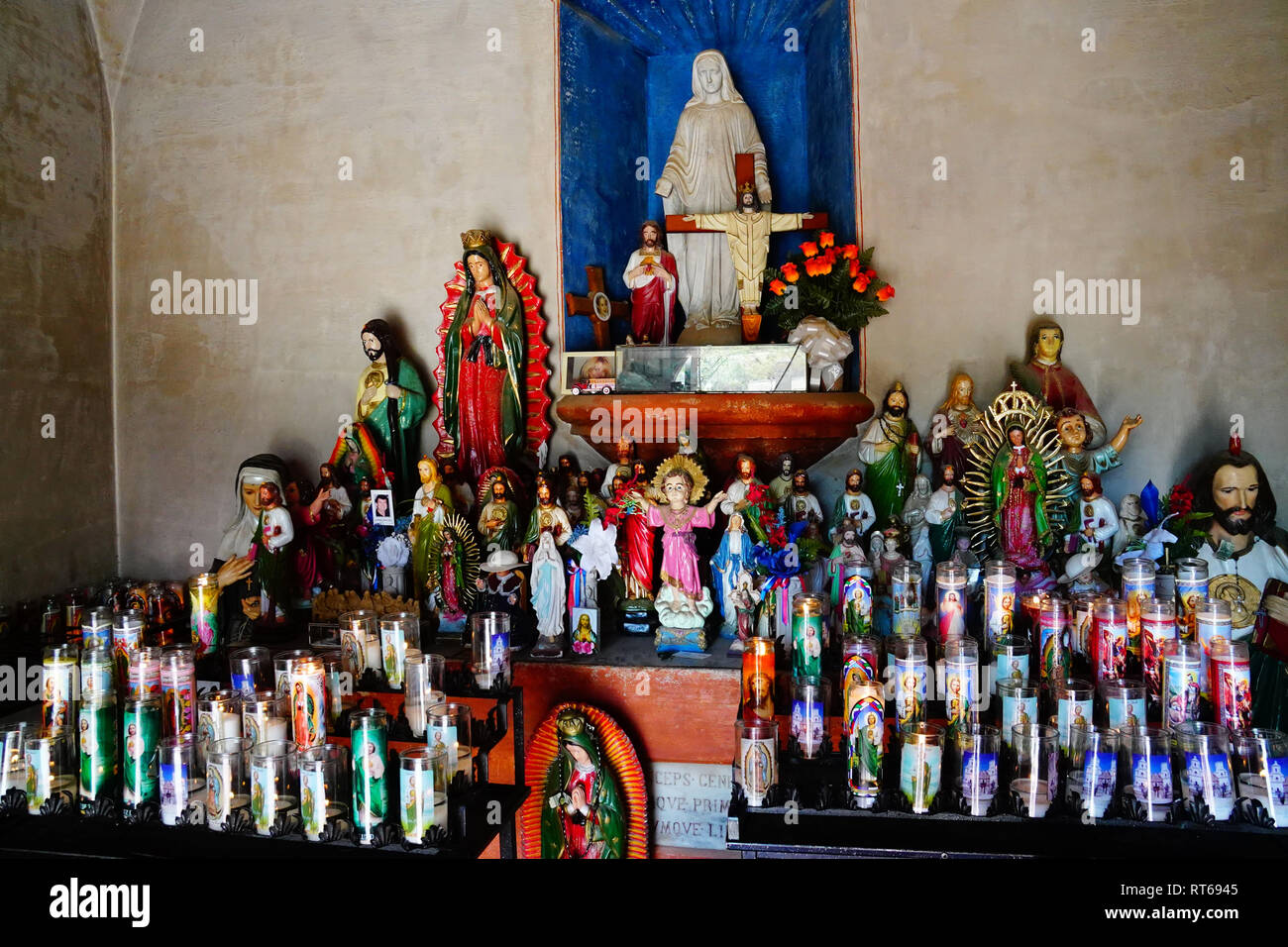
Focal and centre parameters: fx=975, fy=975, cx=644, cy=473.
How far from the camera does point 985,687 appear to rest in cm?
390

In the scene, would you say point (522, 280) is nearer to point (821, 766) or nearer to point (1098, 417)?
point (1098, 417)

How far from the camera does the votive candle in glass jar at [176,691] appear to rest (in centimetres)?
411

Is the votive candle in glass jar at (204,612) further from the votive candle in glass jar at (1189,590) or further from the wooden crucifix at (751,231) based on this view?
the votive candle in glass jar at (1189,590)

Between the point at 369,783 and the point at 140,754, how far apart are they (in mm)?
1001

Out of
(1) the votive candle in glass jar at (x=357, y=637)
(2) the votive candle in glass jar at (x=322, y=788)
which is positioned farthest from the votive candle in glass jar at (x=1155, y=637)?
(1) the votive candle in glass jar at (x=357, y=637)

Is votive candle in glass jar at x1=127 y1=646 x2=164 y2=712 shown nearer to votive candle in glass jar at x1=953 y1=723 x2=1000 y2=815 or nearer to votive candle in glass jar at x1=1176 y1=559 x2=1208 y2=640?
A: votive candle in glass jar at x1=953 y1=723 x2=1000 y2=815

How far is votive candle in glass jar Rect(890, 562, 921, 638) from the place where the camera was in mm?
4594

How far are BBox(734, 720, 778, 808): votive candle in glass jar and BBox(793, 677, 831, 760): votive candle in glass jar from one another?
0.26 m

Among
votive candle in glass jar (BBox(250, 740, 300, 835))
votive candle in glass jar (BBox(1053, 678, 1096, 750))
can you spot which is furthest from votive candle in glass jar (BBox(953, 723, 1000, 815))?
votive candle in glass jar (BBox(250, 740, 300, 835))

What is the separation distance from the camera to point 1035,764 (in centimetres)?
322

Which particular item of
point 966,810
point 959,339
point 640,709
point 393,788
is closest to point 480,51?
point 959,339

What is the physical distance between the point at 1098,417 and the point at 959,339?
1074 millimetres

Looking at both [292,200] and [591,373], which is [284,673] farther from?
[292,200]

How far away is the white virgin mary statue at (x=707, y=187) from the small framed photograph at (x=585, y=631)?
8.15 feet
